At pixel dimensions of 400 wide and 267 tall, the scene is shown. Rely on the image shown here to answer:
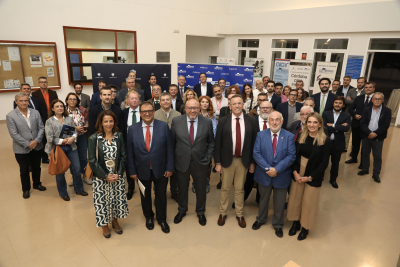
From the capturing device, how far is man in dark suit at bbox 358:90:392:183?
5.04m

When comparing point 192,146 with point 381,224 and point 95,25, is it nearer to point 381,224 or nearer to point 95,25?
point 381,224

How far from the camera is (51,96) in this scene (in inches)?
225

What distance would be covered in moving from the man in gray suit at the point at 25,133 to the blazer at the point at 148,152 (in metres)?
1.99

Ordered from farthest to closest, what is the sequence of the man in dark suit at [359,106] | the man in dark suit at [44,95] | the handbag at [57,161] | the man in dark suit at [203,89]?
the man in dark suit at [203,89] → the man in dark suit at [359,106] → the man in dark suit at [44,95] → the handbag at [57,161]

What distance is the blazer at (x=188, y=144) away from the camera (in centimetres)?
338

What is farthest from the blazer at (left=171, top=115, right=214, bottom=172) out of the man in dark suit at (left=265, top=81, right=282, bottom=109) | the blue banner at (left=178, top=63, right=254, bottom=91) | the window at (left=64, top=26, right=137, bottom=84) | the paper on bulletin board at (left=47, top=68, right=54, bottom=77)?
the window at (left=64, top=26, right=137, bottom=84)

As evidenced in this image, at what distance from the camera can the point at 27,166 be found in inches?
166

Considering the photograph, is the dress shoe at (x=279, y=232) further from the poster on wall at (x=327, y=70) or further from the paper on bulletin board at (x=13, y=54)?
the paper on bulletin board at (x=13, y=54)

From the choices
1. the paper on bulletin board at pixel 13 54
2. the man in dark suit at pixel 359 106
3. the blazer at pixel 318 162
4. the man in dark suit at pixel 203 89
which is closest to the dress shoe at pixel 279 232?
the blazer at pixel 318 162

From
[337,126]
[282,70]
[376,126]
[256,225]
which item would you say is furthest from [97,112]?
[282,70]

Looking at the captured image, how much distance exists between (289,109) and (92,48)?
8167mm

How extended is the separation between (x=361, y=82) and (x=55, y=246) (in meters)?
7.73

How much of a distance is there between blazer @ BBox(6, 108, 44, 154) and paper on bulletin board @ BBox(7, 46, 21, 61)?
5.43 metres

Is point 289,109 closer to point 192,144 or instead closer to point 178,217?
point 192,144
